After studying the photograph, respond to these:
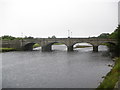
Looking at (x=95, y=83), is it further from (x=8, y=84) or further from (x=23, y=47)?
(x=23, y=47)

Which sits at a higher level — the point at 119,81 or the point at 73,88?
the point at 119,81

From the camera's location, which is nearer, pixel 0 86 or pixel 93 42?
pixel 0 86

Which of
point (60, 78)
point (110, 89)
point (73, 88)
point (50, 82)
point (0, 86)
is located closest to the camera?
point (110, 89)

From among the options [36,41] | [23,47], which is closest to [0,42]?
[23,47]

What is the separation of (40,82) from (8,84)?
14.7 ft

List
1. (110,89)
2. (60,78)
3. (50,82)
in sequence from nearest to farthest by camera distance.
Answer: (110,89) → (50,82) → (60,78)

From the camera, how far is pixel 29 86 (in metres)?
23.8

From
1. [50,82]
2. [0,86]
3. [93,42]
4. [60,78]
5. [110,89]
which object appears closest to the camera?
[110,89]

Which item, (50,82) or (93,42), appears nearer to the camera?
(50,82)

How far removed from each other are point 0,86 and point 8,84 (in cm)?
118

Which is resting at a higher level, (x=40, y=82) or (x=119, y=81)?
(x=119, y=81)

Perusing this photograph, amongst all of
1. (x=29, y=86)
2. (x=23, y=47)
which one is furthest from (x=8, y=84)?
(x=23, y=47)

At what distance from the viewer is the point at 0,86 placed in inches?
944

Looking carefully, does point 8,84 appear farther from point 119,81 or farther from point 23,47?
point 23,47
